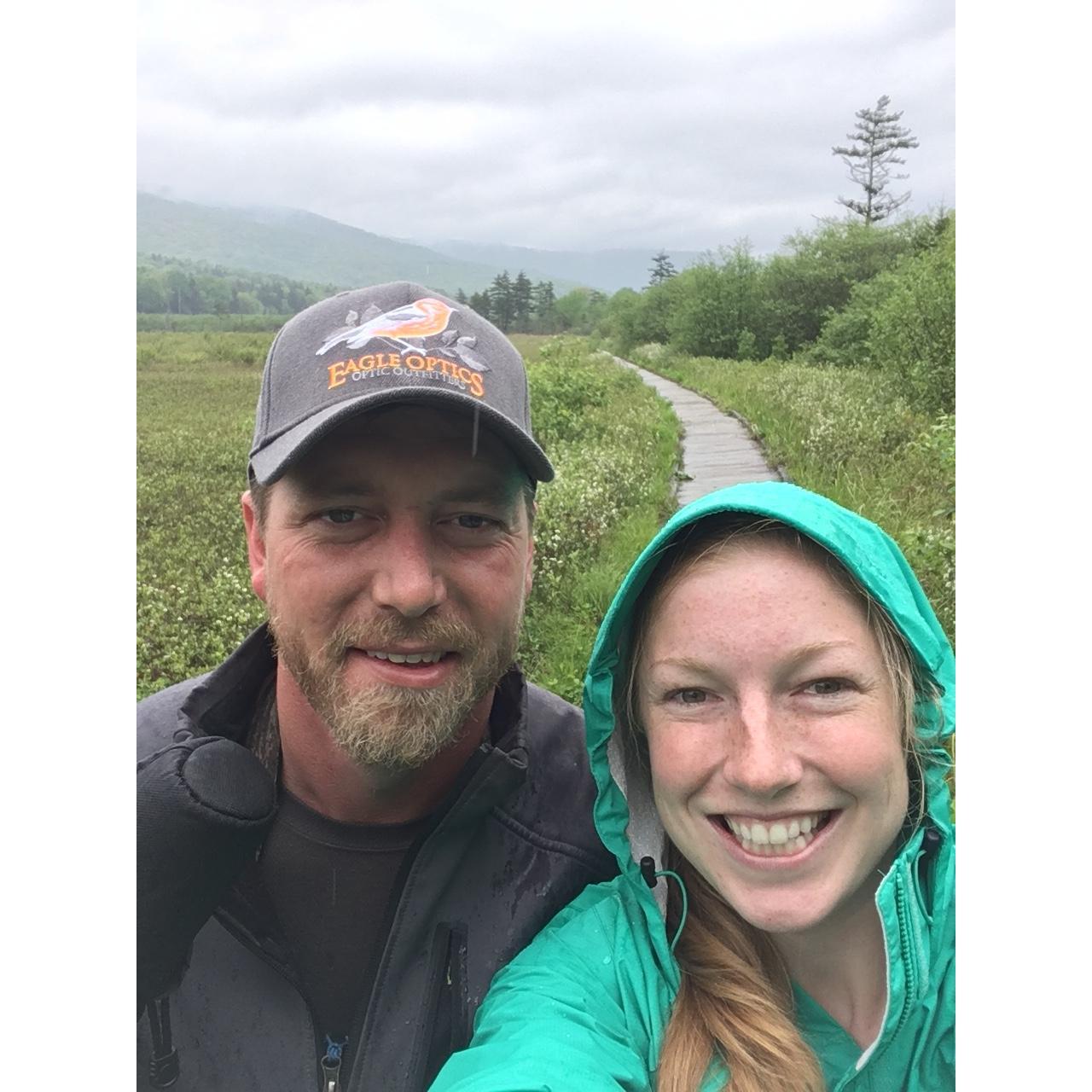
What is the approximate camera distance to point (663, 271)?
1.50 metres

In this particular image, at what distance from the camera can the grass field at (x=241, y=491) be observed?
1321mm

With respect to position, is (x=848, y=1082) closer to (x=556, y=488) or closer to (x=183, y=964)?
(x=183, y=964)

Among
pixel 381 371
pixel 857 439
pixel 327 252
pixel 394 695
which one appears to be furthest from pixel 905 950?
pixel 327 252

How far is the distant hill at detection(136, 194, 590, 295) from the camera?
1.29 metres

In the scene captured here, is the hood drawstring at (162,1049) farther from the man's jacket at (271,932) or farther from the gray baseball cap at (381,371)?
the gray baseball cap at (381,371)

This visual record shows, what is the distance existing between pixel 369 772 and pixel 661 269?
979mm

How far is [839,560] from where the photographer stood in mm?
957

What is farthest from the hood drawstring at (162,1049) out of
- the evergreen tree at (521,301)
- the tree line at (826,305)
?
→ the tree line at (826,305)

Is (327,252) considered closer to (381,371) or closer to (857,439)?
(381,371)

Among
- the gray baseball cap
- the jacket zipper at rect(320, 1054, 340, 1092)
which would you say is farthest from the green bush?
the jacket zipper at rect(320, 1054, 340, 1092)

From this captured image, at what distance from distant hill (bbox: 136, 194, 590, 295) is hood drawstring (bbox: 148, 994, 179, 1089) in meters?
1.07
